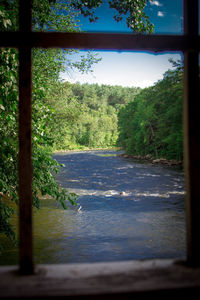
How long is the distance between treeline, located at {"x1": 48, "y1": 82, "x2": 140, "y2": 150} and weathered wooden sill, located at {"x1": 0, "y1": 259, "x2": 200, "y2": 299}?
15.4 metres

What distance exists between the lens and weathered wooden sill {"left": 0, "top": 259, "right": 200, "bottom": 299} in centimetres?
129

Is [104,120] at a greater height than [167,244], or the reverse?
[104,120]

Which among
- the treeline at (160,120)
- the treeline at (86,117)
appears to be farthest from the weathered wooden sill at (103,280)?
the treeline at (160,120)

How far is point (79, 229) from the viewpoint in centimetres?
886

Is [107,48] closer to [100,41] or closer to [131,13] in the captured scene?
[100,41]

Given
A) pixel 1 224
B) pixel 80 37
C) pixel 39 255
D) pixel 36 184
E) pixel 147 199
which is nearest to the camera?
pixel 80 37

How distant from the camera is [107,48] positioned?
5.24 ft

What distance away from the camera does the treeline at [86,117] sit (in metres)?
19.0

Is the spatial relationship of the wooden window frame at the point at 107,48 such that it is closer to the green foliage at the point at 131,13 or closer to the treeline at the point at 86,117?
the green foliage at the point at 131,13

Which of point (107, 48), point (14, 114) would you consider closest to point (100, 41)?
point (107, 48)

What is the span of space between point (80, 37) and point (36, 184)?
3363 millimetres

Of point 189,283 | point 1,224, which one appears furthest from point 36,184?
point 189,283

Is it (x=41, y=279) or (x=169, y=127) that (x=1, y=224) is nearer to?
(x=41, y=279)

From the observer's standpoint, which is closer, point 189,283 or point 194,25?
point 189,283
